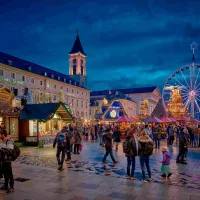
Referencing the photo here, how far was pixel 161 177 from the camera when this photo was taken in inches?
324

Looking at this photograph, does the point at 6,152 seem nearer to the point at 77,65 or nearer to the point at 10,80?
the point at 10,80

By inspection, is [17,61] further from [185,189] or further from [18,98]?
[185,189]

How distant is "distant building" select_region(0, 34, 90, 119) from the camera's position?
46047 mm

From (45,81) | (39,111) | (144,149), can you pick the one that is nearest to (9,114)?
(39,111)

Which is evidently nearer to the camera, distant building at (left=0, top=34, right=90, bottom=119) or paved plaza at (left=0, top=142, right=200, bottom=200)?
paved plaza at (left=0, top=142, right=200, bottom=200)

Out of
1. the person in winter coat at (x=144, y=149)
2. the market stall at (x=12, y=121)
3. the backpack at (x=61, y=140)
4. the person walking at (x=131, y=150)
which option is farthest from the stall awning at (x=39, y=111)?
the person in winter coat at (x=144, y=149)

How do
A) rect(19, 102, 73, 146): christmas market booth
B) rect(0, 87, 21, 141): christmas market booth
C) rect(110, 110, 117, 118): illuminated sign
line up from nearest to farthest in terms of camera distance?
1. rect(0, 87, 21, 141): christmas market booth
2. rect(19, 102, 73, 146): christmas market booth
3. rect(110, 110, 117, 118): illuminated sign

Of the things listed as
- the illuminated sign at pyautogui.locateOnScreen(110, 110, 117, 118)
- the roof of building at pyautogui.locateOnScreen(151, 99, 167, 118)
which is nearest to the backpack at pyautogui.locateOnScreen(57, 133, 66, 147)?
the illuminated sign at pyautogui.locateOnScreen(110, 110, 117, 118)

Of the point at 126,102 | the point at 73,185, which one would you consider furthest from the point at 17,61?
the point at 73,185

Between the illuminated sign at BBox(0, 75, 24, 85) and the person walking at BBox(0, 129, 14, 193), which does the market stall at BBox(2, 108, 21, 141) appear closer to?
the person walking at BBox(0, 129, 14, 193)

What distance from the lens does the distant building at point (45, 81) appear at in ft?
151

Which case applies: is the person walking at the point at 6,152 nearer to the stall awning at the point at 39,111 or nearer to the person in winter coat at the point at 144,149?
the person in winter coat at the point at 144,149

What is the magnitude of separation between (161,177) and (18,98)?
1524cm

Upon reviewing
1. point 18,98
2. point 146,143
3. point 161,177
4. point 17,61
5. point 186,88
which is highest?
point 17,61
